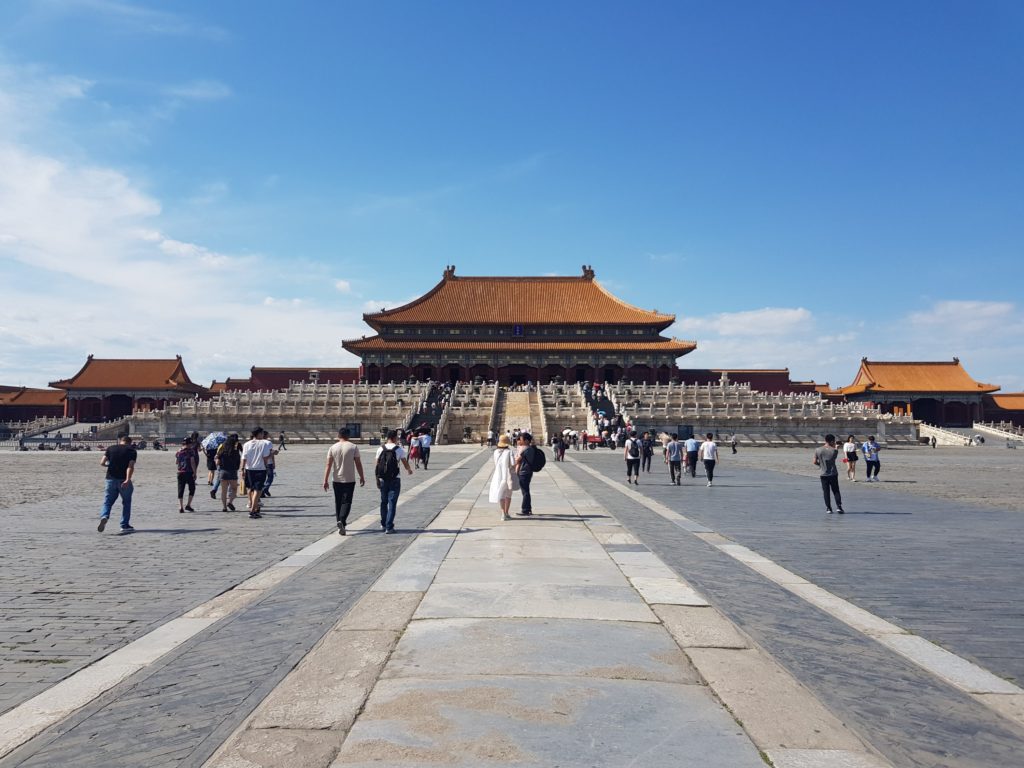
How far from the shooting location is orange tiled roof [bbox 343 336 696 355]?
61719 millimetres

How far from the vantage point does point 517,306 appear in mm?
67562

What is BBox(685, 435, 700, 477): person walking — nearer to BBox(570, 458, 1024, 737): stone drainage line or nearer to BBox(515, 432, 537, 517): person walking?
BBox(515, 432, 537, 517): person walking

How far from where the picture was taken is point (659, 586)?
6250 millimetres

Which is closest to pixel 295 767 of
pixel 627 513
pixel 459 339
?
pixel 627 513

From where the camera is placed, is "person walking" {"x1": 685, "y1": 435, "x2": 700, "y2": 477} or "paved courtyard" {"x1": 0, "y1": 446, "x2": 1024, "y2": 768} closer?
"paved courtyard" {"x1": 0, "y1": 446, "x2": 1024, "y2": 768}

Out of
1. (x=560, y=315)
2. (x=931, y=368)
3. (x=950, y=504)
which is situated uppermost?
(x=560, y=315)

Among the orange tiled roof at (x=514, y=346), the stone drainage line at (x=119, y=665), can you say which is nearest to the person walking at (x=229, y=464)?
the stone drainage line at (x=119, y=665)

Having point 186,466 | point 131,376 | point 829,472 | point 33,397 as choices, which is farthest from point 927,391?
point 33,397

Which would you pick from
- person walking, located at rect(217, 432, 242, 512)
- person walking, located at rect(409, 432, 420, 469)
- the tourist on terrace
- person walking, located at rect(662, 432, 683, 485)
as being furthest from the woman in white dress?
person walking, located at rect(409, 432, 420, 469)

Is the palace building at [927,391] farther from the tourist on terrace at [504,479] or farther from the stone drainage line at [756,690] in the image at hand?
the stone drainage line at [756,690]

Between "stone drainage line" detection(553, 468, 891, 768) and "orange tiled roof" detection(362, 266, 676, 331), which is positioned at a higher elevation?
"orange tiled roof" detection(362, 266, 676, 331)

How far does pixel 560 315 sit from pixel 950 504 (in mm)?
53182

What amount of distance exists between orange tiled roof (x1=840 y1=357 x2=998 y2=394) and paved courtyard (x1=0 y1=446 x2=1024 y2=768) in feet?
198

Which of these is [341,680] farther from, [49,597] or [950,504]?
[950,504]
